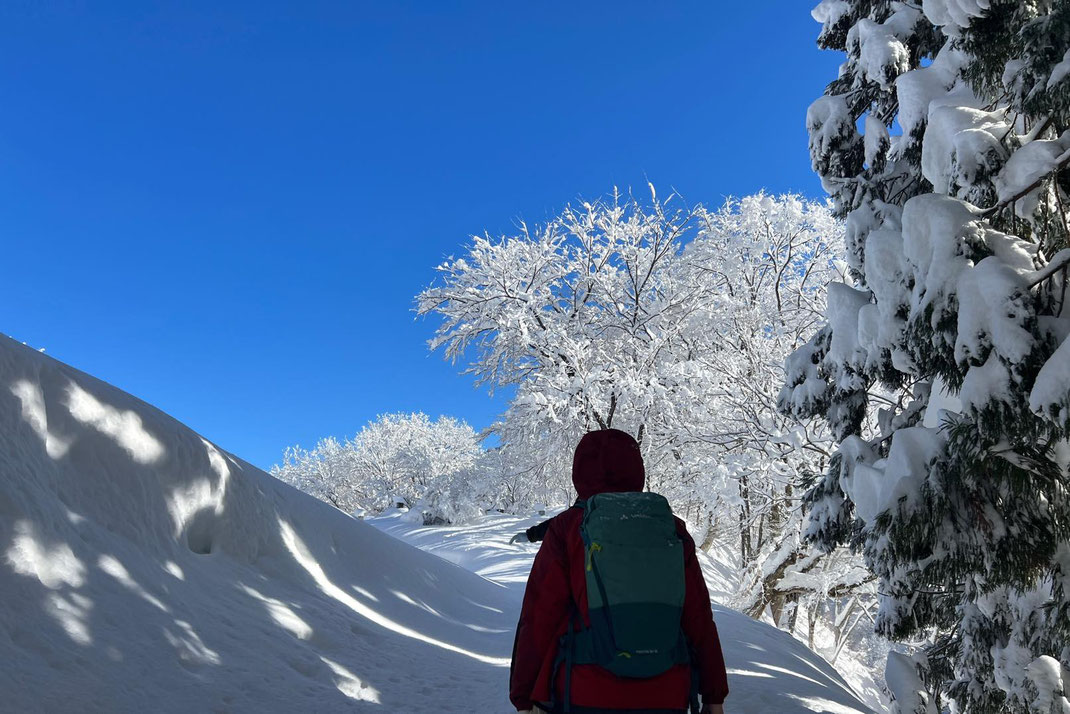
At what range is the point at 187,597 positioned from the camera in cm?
429

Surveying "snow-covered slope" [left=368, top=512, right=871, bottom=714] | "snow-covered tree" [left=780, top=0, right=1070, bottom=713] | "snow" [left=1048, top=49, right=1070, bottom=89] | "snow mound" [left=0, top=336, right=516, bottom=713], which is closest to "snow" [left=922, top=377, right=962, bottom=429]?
"snow-covered tree" [left=780, top=0, right=1070, bottom=713]

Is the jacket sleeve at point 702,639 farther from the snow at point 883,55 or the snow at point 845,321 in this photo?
the snow at point 883,55

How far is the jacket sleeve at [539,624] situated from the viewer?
2115 mm

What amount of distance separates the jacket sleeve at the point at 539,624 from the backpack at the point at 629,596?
54 millimetres

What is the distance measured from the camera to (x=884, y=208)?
389 centimetres

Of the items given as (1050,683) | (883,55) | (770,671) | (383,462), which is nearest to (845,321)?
(883,55)

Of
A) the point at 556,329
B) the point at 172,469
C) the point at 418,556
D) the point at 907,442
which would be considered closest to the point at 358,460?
the point at 556,329

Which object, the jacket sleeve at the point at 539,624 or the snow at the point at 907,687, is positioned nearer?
the jacket sleeve at the point at 539,624

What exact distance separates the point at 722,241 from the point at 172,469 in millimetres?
14021

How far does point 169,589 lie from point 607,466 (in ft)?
11.2

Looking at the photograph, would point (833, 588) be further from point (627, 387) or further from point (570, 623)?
point (570, 623)

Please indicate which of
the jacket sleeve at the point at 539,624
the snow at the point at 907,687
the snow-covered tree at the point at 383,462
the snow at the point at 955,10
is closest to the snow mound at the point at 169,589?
the jacket sleeve at the point at 539,624

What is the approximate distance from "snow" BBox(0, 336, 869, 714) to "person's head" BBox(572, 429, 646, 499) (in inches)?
102

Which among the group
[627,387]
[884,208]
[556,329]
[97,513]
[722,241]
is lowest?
[97,513]
